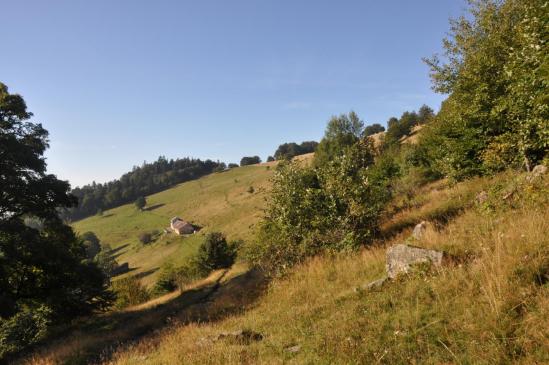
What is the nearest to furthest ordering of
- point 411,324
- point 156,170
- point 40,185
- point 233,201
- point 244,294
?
point 411,324, point 244,294, point 40,185, point 233,201, point 156,170

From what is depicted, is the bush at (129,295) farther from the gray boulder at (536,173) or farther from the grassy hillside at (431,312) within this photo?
the gray boulder at (536,173)

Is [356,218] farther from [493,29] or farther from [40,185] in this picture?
[40,185]

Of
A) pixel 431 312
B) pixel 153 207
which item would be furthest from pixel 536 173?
pixel 153 207

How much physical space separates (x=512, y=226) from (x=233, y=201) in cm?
8219

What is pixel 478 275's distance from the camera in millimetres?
5129

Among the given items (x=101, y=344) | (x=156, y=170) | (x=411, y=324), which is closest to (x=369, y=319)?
(x=411, y=324)

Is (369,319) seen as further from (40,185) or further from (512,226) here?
(40,185)

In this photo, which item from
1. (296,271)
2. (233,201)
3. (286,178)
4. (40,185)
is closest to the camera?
(296,271)

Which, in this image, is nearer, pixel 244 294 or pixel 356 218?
pixel 356 218

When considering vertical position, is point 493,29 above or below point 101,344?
Result: above

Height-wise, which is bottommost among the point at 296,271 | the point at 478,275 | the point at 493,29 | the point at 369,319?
the point at 296,271

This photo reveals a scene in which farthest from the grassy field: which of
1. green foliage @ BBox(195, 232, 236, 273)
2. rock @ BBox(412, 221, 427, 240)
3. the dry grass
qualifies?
the dry grass

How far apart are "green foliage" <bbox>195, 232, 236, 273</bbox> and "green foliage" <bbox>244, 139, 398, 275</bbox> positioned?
29.0 m

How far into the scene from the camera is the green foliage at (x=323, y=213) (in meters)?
11.2
